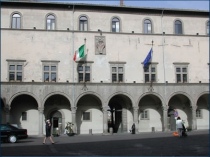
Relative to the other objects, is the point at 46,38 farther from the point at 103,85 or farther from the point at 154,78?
the point at 154,78

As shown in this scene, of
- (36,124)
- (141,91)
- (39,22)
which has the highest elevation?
(39,22)

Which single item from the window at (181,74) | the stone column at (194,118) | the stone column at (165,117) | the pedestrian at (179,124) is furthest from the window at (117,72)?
the pedestrian at (179,124)

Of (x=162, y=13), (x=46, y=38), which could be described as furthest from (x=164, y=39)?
(x=46, y=38)

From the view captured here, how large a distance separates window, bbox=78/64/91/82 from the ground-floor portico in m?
0.87

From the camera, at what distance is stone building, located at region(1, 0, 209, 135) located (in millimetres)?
33438

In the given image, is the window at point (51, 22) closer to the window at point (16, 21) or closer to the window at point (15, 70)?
the window at point (16, 21)

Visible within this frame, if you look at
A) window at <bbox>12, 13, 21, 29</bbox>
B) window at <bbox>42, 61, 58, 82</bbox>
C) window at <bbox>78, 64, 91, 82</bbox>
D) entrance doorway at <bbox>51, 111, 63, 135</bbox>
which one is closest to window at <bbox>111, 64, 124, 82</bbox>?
window at <bbox>78, 64, 91, 82</bbox>

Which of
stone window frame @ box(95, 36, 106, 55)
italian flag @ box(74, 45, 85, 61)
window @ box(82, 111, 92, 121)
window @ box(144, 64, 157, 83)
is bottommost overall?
window @ box(82, 111, 92, 121)

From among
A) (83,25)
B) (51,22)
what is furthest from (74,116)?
(51,22)

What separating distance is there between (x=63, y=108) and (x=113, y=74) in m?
6.22

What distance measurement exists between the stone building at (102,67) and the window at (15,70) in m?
0.10

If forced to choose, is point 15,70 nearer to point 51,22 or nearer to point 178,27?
point 51,22

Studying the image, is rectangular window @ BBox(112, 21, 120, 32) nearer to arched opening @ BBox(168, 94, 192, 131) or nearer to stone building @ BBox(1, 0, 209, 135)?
stone building @ BBox(1, 0, 209, 135)

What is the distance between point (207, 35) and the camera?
37.5 metres
